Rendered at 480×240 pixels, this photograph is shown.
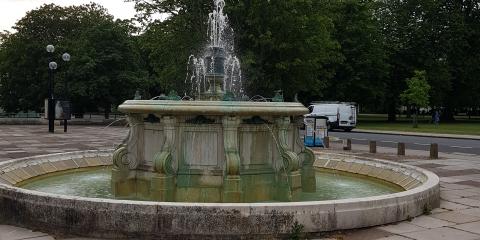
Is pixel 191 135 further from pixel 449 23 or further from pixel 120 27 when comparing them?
pixel 449 23

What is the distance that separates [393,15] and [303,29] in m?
31.0

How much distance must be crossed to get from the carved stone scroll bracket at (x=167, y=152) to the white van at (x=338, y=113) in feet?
103

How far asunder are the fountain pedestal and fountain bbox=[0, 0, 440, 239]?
0.02 m

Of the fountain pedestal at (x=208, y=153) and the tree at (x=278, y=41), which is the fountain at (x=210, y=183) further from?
the tree at (x=278, y=41)

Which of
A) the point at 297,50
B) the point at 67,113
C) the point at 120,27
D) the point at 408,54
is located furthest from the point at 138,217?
the point at 408,54

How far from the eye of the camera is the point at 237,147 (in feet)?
28.3

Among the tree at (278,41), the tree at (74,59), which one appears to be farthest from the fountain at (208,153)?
the tree at (74,59)

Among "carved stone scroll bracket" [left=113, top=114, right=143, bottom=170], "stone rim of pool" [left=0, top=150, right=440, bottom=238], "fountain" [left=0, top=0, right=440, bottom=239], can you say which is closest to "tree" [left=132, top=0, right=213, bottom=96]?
"fountain" [left=0, top=0, right=440, bottom=239]

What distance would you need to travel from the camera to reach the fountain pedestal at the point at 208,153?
8.45 meters

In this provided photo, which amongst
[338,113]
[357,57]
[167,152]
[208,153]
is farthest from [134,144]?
[357,57]

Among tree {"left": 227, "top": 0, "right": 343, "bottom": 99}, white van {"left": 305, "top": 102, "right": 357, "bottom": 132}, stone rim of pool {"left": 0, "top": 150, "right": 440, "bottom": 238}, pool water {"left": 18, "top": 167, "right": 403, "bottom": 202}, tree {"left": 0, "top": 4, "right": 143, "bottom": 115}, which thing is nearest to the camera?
stone rim of pool {"left": 0, "top": 150, "right": 440, "bottom": 238}

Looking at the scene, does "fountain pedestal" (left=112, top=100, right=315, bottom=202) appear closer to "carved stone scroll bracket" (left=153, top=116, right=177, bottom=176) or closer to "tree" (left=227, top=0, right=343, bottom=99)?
"carved stone scroll bracket" (left=153, top=116, right=177, bottom=176)

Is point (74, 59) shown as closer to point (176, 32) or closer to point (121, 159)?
point (176, 32)

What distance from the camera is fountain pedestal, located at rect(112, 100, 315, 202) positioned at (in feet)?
27.7
